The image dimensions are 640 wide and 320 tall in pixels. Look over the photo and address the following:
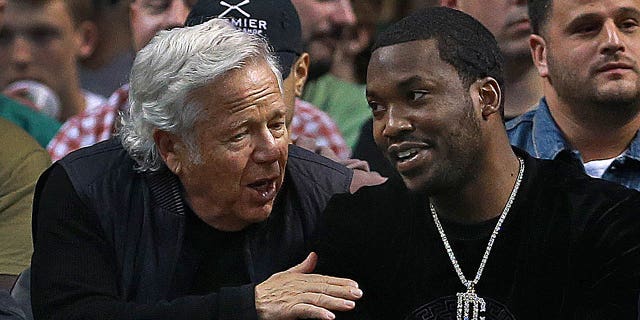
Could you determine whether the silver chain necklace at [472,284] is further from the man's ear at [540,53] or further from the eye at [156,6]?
the eye at [156,6]

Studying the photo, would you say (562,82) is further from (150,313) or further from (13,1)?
(13,1)

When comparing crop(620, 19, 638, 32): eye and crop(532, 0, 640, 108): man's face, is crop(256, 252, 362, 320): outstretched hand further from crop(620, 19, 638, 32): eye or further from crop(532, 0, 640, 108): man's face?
crop(620, 19, 638, 32): eye

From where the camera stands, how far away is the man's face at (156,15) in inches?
209

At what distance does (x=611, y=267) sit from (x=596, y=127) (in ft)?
3.15

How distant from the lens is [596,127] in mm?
4180

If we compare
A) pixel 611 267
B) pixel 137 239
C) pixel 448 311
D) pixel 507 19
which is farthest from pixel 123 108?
pixel 611 267

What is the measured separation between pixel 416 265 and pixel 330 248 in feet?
→ 0.76

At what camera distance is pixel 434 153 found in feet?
11.0

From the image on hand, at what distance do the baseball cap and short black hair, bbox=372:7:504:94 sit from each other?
Result: 0.75 metres

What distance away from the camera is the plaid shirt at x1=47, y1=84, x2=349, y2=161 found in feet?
17.7

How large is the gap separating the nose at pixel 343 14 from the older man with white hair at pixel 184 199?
2.29 m

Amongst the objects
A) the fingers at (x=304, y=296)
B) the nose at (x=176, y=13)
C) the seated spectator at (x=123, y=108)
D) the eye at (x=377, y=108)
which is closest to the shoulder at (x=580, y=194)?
the eye at (x=377, y=108)

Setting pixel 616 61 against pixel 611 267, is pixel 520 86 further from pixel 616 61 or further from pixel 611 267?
pixel 611 267

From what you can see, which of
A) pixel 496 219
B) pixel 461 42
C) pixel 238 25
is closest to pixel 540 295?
pixel 496 219
